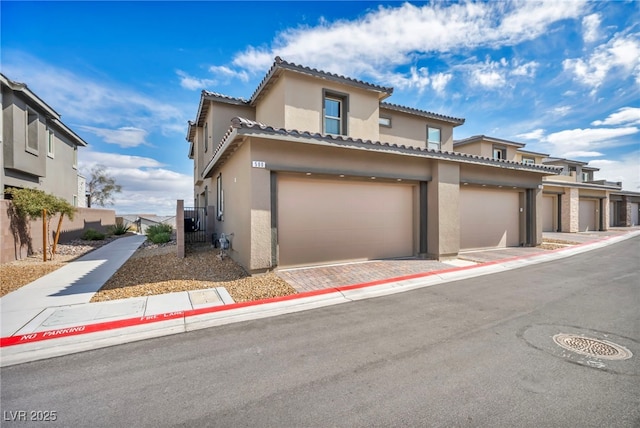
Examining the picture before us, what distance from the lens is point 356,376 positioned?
3350 millimetres

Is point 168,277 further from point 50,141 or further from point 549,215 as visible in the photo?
point 549,215

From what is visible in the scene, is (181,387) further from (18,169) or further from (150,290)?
(18,169)

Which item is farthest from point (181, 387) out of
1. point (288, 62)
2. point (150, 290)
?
point (288, 62)

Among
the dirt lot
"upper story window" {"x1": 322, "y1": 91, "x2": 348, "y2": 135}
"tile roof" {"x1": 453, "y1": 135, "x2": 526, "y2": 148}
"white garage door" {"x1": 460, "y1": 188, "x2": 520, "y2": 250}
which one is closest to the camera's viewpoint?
the dirt lot

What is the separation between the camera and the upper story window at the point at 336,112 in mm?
10891

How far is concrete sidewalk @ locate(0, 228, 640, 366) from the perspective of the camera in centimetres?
424

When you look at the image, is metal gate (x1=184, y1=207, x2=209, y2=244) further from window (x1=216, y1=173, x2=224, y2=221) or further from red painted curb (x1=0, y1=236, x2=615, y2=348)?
red painted curb (x1=0, y1=236, x2=615, y2=348)

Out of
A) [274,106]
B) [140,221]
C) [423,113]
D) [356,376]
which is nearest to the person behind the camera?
[356,376]

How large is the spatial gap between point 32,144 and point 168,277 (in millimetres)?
12994

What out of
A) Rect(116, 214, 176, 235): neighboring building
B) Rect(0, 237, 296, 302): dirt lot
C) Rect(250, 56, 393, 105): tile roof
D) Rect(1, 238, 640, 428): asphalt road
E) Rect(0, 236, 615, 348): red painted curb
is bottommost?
Rect(1, 238, 640, 428): asphalt road

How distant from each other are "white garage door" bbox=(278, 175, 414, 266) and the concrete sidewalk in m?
2.07

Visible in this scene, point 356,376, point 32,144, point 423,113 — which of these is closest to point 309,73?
point 423,113

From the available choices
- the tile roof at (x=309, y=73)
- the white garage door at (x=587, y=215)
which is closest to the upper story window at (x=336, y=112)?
the tile roof at (x=309, y=73)

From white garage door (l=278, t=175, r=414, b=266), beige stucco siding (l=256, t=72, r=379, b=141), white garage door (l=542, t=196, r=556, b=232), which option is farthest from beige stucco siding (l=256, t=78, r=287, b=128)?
white garage door (l=542, t=196, r=556, b=232)
